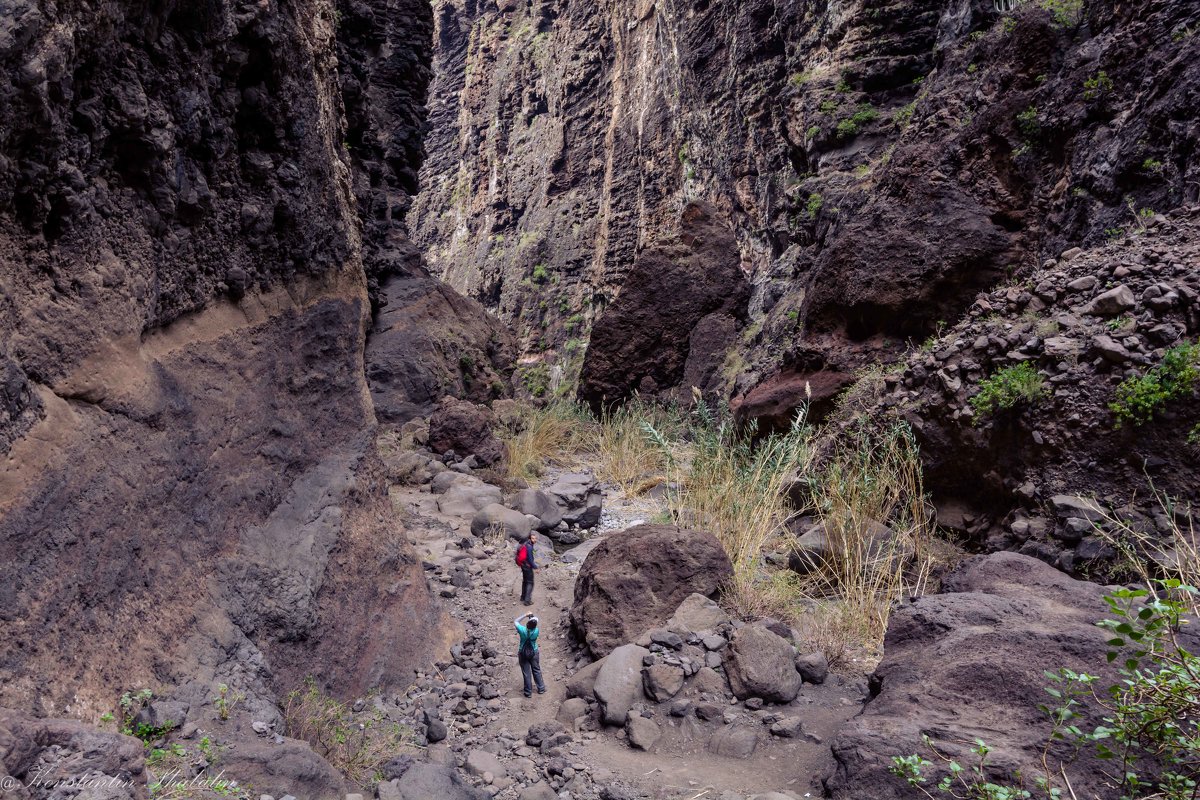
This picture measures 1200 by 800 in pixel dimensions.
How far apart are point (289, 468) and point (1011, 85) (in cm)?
748

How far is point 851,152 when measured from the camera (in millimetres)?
11094

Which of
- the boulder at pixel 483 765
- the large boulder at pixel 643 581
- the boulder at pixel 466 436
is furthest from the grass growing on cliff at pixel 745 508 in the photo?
the boulder at pixel 466 436

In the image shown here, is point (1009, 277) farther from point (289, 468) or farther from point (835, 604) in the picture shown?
point (289, 468)

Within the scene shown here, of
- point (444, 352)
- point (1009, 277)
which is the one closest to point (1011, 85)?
point (1009, 277)

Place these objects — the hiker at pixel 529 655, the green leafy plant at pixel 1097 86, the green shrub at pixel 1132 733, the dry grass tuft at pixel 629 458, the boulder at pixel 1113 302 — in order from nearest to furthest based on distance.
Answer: the green shrub at pixel 1132 733 → the hiker at pixel 529 655 → the boulder at pixel 1113 302 → the green leafy plant at pixel 1097 86 → the dry grass tuft at pixel 629 458

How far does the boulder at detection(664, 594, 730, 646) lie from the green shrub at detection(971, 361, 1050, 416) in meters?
2.19

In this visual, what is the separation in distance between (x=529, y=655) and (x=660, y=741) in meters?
0.82

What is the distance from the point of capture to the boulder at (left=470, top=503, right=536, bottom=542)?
5852mm

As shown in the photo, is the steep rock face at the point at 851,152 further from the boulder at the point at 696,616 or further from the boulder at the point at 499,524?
the boulder at the point at 696,616

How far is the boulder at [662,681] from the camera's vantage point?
302cm

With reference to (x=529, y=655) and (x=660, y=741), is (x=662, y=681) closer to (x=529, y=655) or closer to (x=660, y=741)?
(x=660, y=741)

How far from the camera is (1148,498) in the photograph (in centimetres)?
351

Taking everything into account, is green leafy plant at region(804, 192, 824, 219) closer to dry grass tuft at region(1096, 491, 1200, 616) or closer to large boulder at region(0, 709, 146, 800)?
dry grass tuft at region(1096, 491, 1200, 616)

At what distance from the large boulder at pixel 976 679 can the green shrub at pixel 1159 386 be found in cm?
145
